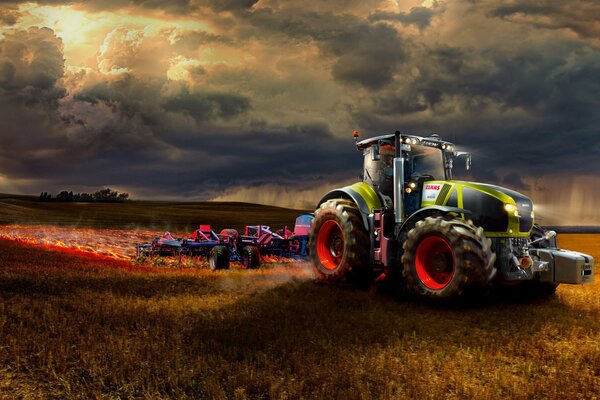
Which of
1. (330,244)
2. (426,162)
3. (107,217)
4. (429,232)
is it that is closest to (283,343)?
(429,232)

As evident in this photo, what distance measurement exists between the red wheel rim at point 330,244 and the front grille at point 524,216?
3.55 meters

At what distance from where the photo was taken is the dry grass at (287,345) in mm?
5699

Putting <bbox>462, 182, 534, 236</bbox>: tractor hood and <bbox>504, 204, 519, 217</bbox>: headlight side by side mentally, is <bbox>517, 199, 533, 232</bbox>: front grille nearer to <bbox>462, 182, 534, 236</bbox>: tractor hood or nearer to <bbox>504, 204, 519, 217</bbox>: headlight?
<bbox>462, 182, 534, 236</bbox>: tractor hood

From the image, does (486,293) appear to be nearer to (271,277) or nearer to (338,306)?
(338,306)

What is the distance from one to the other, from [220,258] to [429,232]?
27.0 feet

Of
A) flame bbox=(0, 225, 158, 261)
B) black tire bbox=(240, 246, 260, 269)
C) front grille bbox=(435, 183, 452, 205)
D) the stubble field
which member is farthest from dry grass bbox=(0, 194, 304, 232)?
front grille bbox=(435, 183, 452, 205)

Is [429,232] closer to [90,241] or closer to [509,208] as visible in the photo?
[509,208]

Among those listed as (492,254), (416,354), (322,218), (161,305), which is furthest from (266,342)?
(322,218)

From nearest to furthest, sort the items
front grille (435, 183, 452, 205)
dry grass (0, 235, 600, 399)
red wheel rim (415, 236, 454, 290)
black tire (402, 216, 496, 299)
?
1. dry grass (0, 235, 600, 399)
2. black tire (402, 216, 496, 299)
3. red wheel rim (415, 236, 454, 290)
4. front grille (435, 183, 452, 205)

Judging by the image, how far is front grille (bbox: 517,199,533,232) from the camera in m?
9.51

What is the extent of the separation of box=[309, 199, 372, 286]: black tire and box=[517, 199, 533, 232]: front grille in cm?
281

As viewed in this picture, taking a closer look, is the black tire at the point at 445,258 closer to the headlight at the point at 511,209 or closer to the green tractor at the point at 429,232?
the green tractor at the point at 429,232

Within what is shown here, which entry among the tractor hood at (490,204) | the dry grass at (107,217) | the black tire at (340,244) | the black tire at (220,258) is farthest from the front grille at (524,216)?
the dry grass at (107,217)

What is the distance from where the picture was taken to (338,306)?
9.55m
